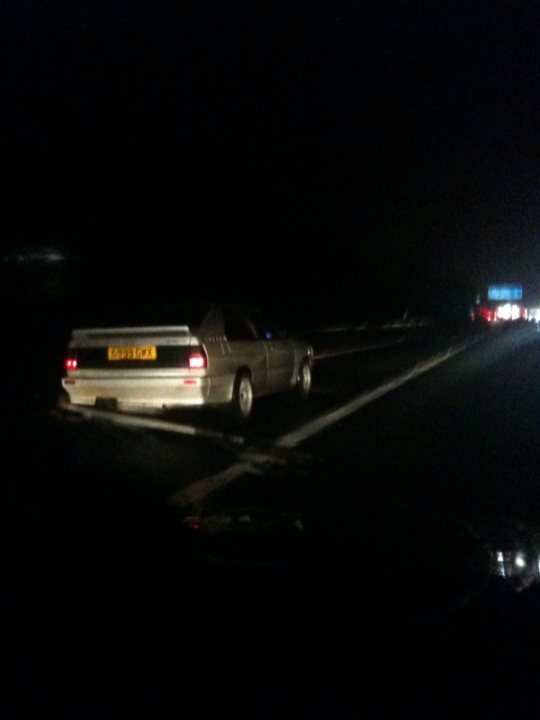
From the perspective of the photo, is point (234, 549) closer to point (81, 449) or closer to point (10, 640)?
point (10, 640)

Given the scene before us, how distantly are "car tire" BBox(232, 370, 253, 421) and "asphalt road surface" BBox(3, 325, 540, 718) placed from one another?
0.36m

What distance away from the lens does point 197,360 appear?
14.4m

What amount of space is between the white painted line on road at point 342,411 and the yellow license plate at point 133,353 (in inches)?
81.3

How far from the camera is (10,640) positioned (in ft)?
19.1

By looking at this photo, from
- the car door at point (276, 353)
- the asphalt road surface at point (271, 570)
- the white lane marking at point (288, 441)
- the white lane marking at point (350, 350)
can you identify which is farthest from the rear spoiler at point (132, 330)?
the white lane marking at point (350, 350)

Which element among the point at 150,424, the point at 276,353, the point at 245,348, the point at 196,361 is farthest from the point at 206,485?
the point at 276,353

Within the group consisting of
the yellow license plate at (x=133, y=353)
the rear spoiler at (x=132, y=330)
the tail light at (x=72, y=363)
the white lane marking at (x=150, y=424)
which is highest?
the rear spoiler at (x=132, y=330)

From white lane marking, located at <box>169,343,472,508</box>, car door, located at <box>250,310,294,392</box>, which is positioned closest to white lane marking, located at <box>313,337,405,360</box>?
white lane marking, located at <box>169,343,472,508</box>

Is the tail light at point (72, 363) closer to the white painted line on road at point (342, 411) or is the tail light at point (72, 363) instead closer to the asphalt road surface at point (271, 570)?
the asphalt road surface at point (271, 570)

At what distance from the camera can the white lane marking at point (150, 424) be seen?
47.3 feet

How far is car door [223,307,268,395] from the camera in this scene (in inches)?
611

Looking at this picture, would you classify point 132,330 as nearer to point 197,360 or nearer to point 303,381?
point 197,360

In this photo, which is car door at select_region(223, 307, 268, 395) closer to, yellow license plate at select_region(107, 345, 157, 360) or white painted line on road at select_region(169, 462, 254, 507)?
yellow license plate at select_region(107, 345, 157, 360)

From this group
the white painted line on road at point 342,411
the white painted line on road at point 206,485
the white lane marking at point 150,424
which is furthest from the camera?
the white lane marking at point 150,424
